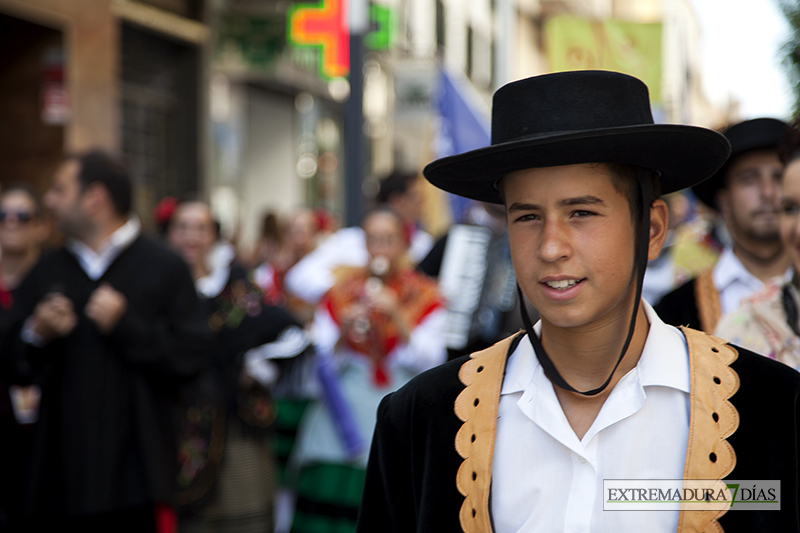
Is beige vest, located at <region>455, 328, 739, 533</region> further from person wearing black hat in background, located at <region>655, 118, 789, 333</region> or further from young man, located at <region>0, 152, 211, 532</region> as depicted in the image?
young man, located at <region>0, 152, 211, 532</region>

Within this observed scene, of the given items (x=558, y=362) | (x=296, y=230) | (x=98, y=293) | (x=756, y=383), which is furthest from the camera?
(x=296, y=230)

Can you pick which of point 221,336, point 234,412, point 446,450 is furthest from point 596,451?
point 221,336

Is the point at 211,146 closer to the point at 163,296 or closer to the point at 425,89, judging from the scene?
the point at 425,89

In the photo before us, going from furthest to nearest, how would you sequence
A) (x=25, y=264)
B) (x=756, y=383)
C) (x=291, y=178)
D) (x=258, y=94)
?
(x=291, y=178) → (x=258, y=94) → (x=25, y=264) → (x=756, y=383)

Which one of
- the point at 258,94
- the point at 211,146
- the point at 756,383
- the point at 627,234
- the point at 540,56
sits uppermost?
the point at 540,56

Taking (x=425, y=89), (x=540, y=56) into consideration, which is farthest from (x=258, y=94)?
(x=540, y=56)

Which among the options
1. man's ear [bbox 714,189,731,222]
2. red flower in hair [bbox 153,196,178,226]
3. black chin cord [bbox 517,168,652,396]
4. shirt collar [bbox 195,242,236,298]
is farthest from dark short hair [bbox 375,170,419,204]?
black chin cord [bbox 517,168,652,396]

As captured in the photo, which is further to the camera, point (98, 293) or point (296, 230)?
point (296, 230)

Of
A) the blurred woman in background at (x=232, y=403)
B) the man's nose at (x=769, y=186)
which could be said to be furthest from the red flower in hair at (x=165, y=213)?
the man's nose at (x=769, y=186)

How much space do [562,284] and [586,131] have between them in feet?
1.07

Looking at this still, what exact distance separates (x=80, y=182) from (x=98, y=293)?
69 centimetres

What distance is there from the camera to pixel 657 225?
2039 mm

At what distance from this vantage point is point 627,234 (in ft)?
6.40

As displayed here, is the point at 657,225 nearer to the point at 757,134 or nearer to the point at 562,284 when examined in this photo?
the point at 562,284
